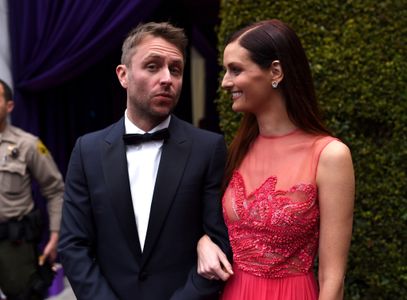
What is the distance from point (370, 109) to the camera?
371cm

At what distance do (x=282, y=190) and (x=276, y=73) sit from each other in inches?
17.6

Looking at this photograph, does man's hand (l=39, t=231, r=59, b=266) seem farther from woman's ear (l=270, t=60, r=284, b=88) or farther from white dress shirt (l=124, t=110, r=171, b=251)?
woman's ear (l=270, t=60, r=284, b=88)

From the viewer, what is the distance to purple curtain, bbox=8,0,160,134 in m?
5.10

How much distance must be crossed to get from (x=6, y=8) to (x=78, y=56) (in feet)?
2.56

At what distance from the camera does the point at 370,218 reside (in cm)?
373

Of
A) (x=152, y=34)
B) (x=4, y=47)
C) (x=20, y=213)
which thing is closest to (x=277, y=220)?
(x=152, y=34)

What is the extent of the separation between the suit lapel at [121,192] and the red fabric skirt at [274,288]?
0.42 metres

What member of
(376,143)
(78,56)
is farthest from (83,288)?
(78,56)

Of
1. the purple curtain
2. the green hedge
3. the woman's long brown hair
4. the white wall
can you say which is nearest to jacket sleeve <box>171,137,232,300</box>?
the woman's long brown hair

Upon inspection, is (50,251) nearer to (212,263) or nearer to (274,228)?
(212,263)

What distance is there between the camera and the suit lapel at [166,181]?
7.70 ft

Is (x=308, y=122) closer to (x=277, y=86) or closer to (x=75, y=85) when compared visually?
(x=277, y=86)

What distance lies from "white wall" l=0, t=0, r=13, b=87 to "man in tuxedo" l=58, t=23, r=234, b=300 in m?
2.95

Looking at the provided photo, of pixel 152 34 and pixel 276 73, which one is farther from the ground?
pixel 152 34
